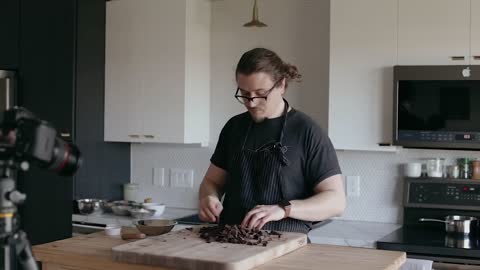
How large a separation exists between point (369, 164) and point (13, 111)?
287cm

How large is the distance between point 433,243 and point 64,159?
2.28 meters

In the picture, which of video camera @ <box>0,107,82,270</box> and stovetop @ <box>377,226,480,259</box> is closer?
video camera @ <box>0,107,82,270</box>

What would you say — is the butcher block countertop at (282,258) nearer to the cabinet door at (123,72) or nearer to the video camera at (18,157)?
the video camera at (18,157)

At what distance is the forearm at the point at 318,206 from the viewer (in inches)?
87.8

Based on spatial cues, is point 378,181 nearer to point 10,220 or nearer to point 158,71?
point 158,71

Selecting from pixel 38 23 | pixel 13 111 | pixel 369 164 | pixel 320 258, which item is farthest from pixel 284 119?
pixel 38 23

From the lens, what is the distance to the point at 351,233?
362cm

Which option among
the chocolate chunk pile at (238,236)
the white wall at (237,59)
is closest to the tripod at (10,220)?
the chocolate chunk pile at (238,236)

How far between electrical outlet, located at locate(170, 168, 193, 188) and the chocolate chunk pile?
2.32m

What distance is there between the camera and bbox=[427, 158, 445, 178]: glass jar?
3.78m

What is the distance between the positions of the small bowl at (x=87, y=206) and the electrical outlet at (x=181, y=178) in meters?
0.59

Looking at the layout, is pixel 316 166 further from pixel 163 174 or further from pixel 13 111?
pixel 163 174

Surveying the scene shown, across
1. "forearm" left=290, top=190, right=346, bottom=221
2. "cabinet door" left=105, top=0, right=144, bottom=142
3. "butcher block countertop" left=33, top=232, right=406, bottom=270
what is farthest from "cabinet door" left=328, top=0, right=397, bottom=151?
"butcher block countertop" left=33, top=232, right=406, bottom=270

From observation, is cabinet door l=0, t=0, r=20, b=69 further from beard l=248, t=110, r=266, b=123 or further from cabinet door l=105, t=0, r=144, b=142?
beard l=248, t=110, r=266, b=123
